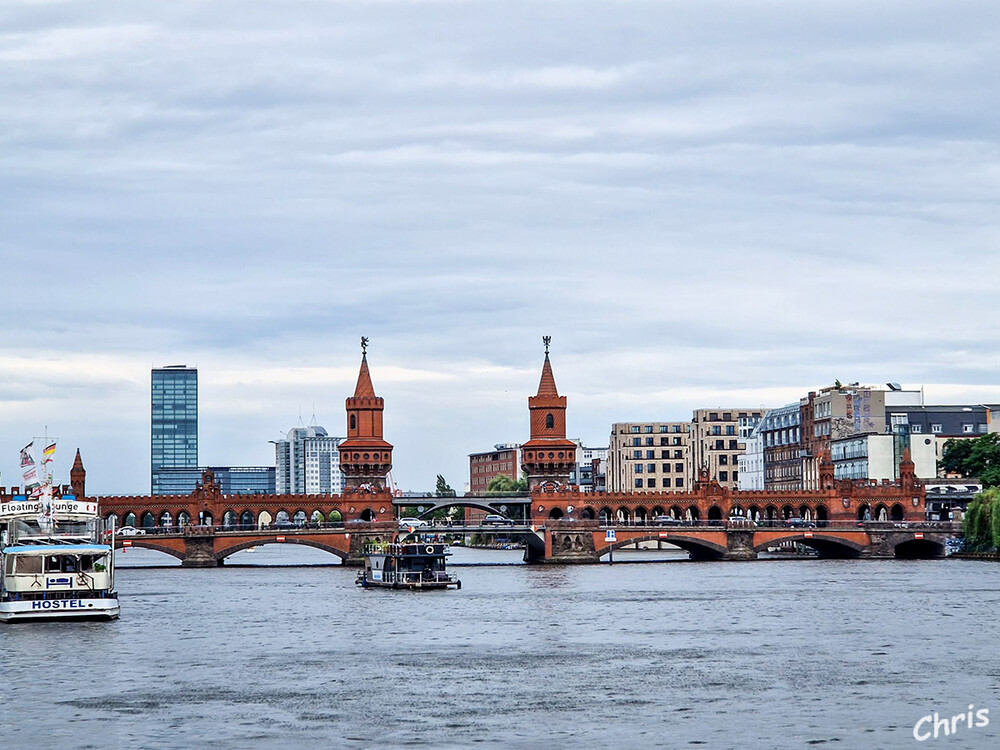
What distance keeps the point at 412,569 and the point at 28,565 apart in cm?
5317

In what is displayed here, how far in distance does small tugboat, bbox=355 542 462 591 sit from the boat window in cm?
5095

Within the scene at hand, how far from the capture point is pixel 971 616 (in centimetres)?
11394

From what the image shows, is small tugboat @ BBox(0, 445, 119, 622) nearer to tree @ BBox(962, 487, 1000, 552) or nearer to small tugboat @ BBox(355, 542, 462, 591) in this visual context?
small tugboat @ BBox(355, 542, 462, 591)

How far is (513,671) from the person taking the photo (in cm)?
8688

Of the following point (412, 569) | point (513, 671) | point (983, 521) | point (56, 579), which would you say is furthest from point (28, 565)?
point (983, 521)

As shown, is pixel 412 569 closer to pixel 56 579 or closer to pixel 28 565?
pixel 56 579

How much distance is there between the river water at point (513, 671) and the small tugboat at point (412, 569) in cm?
829

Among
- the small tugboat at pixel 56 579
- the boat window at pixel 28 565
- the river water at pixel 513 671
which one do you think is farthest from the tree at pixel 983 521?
the boat window at pixel 28 565

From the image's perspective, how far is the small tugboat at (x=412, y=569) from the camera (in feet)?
504

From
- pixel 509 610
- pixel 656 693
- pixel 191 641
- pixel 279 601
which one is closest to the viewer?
pixel 656 693

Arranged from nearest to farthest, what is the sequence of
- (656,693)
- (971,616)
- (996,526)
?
1. (656,693)
2. (971,616)
3. (996,526)

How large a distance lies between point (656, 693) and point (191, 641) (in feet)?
116

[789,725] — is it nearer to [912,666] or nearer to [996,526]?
[912,666]

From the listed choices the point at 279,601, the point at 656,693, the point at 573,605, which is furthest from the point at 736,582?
the point at 656,693
